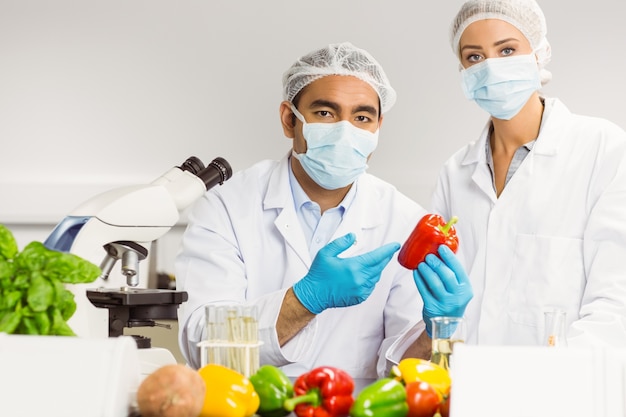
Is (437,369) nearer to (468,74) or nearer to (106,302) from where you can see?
(106,302)

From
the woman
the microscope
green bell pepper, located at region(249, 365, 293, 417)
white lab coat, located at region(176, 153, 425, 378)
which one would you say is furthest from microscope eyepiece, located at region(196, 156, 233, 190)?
the woman

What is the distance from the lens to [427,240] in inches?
73.1

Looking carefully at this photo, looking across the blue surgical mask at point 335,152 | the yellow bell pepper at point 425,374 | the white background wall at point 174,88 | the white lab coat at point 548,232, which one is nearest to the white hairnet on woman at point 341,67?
the blue surgical mask at point 335,152

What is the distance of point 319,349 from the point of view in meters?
2.12

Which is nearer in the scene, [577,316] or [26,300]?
[26,300]

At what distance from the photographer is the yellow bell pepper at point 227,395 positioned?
1.17 metres

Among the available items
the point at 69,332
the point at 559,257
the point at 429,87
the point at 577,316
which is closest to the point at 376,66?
the point at 559,257

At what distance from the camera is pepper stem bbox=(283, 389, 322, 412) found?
121cm

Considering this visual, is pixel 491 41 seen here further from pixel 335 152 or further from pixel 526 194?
pixel 335 152

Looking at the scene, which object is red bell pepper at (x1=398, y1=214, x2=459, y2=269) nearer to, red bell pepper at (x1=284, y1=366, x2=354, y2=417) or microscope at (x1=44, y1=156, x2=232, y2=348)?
microscope at (x1=44, y1=156, x2=232, y2=348)

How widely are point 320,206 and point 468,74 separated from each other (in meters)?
0.56

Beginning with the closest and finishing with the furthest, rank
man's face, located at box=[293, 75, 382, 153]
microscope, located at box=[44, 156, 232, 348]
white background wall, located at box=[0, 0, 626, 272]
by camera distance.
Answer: microscope, located at box=[44, 156, 232, 348] → man's face, located at box=[293, 75, 382, 153] → white background wall, located at box=[0, 0, 626, 272]

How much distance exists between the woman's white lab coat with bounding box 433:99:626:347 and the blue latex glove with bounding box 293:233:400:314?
1.71ft

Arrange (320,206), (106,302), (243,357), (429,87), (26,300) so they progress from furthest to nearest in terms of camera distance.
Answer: (429,87) → (320,206) → (106,302) → (243,357) → (26,300)
